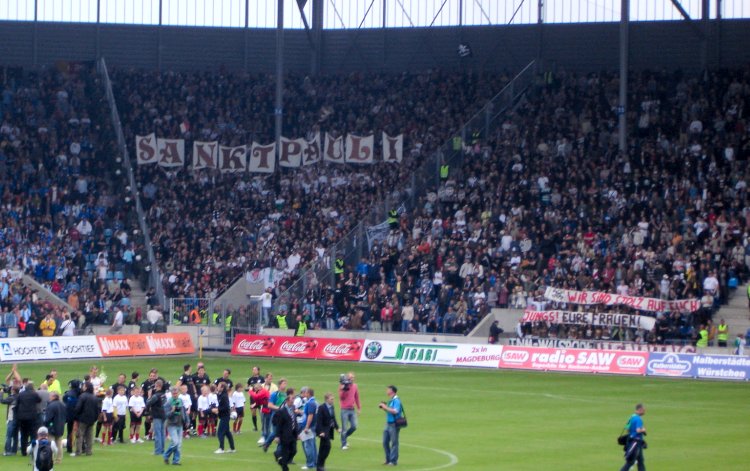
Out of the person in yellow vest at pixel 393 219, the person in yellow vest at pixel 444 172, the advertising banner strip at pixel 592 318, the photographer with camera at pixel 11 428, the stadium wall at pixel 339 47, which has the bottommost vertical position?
the photographer with camera at pixel 11 428

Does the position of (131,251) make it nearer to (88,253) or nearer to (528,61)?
(88,253)

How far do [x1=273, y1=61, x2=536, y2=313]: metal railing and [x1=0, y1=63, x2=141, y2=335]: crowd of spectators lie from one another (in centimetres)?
824

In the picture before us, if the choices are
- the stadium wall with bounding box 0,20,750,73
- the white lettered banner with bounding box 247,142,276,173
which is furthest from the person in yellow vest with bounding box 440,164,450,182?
the stadium wall with bounding box 0,20,750,73

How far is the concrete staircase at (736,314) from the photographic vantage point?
4872 cm

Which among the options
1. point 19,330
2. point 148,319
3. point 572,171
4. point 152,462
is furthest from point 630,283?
point 152,462

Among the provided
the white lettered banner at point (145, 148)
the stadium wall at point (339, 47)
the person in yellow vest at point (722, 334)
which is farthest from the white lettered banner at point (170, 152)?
the person in yellow vest at point (722, 334)

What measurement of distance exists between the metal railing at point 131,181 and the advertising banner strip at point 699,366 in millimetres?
23236

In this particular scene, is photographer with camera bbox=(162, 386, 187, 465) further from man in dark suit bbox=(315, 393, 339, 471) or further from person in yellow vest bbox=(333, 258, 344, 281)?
person in yellow vest bbox=(333, 258, 344, 281)

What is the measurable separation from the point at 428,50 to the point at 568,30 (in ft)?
27.3

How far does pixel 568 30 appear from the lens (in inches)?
2788

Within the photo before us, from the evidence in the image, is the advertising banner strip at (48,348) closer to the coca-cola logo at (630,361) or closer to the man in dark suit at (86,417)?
the coca-cola logo at (630,361)

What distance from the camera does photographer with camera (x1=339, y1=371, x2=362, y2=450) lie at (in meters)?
28.1

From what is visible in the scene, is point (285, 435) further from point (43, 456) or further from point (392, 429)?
point (43, 456)

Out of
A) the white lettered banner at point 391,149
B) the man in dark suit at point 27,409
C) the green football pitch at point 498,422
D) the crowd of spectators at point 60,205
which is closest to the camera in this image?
the green football pitch at point 498,422
